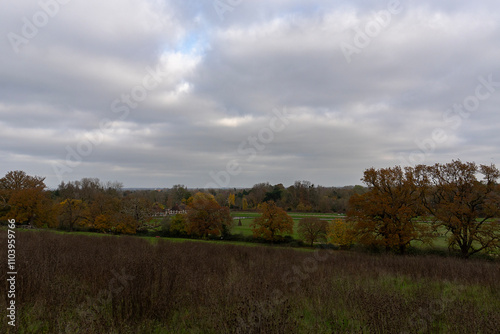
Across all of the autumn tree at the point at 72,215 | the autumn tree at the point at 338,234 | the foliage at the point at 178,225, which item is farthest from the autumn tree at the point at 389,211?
the autumn tree at the point at 72,215

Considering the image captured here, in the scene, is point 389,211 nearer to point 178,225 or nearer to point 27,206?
point 178,225

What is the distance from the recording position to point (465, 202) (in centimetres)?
2558

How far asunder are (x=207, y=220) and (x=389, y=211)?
79.1 ft

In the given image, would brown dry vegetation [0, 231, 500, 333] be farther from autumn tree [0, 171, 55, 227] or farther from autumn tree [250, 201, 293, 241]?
autumn tree [0, 171, 55, 227]

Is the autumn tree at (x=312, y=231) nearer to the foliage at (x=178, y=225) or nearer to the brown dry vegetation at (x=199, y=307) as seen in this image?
the foliage at (x=178, y=225)

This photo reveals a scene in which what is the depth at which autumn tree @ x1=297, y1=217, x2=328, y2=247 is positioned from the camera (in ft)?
114

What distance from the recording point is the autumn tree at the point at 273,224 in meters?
35.9

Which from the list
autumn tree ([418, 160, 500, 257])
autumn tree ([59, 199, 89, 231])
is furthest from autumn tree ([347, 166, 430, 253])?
autumn tree ([59, 199, 89, 231])

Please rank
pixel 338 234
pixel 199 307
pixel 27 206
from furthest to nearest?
pixel 27 206 → pixel 338 234 → pixel 199 307

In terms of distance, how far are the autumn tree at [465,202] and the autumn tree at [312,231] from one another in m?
12.5

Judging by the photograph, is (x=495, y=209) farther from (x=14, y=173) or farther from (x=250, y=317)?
(x=14, y=173)

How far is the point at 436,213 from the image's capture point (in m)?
26.2

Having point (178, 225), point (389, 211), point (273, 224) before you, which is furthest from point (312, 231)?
point (178, 225)

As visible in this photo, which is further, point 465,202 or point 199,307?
point 465,202
